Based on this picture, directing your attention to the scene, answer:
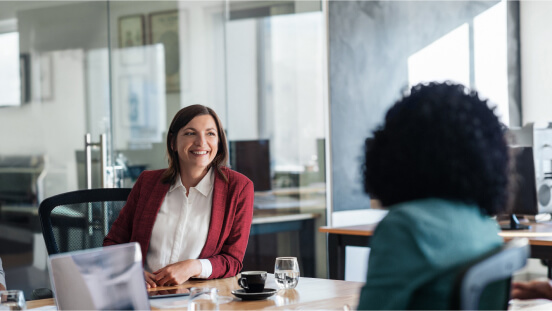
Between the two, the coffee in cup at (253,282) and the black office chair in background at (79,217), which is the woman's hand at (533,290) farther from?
the black office chair in background at (79,217)

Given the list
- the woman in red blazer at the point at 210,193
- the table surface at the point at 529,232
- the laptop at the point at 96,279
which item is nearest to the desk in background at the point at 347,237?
the table surface at the point at 529,232

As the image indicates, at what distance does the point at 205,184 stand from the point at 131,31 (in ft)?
5.49

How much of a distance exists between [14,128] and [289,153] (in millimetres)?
1830

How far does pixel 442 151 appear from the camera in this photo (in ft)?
3.85

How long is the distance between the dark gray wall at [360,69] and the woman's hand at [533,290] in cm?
299

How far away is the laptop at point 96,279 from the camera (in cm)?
138

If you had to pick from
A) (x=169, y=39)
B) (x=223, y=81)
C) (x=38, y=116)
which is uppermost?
(x=169, y=39)

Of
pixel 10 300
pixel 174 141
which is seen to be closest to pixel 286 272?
pixel 10 300

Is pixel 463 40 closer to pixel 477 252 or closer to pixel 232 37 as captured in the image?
pixel 232 37

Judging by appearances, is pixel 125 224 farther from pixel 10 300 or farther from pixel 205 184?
pixel 10 300

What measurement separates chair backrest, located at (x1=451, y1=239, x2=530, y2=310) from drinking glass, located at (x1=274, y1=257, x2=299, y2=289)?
2.91ft

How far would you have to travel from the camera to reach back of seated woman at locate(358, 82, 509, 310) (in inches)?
44.3

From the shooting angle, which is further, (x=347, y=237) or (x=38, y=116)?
(x=347, y=237)

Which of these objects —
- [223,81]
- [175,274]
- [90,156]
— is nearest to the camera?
[175,274]
